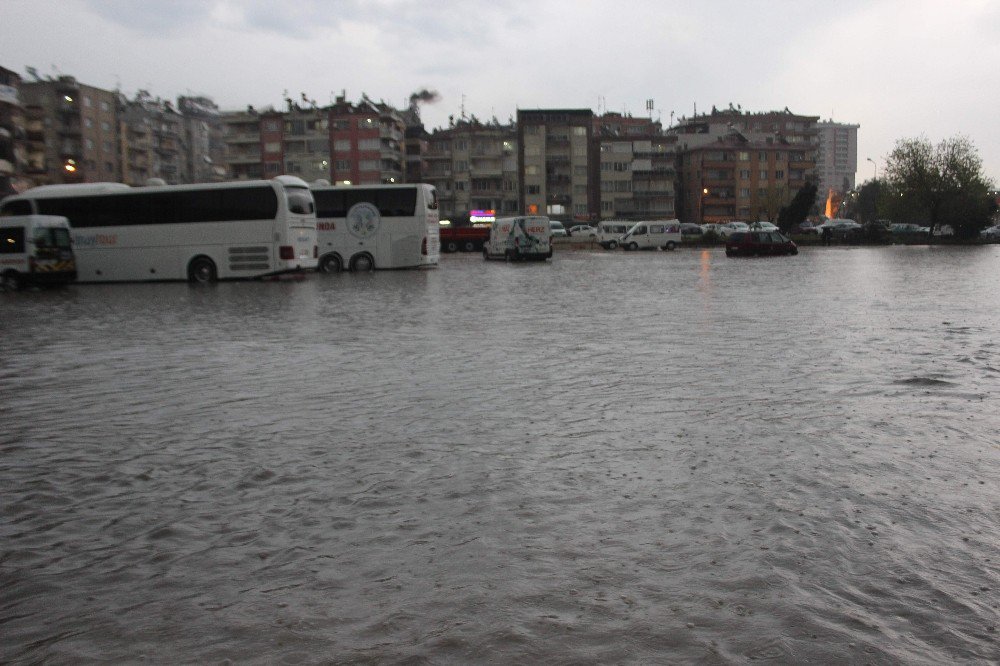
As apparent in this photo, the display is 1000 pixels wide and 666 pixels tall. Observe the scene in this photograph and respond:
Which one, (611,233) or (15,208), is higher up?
(15,208)

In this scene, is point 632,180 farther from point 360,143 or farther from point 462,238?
point 462,238

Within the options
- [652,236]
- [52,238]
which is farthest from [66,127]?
[52,238]

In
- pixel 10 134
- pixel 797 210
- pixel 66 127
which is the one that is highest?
pixel 66 127

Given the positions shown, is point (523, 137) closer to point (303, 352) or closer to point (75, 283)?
point (75, 283)

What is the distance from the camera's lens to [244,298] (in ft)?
72.8

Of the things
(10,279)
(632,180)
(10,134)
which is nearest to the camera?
(10,279)

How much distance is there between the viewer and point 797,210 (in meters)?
87.1

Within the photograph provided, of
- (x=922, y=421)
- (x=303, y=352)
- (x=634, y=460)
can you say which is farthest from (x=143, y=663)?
(x=303, y=352)

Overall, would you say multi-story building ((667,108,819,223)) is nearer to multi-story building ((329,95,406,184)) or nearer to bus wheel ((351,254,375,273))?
multi-story building ((329,95,406,184))

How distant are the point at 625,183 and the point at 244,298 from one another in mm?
97188

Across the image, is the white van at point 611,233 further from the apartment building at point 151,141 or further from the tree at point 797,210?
the apartment building at point 151,141

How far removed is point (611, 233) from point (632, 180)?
4552cm

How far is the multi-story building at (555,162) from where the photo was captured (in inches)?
4382

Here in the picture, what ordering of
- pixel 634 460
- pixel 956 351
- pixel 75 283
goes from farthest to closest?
pixel 75 283
pixel 956 351
pixel 634 460
